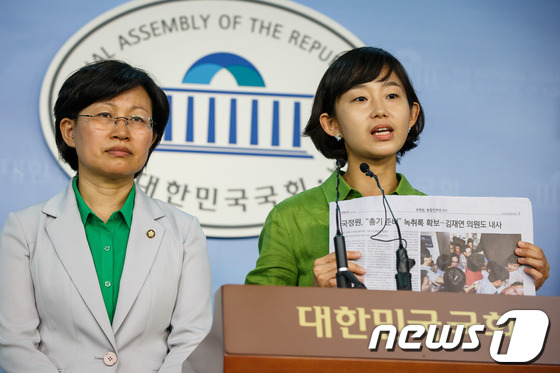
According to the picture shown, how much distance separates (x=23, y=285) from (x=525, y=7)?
2.39 m

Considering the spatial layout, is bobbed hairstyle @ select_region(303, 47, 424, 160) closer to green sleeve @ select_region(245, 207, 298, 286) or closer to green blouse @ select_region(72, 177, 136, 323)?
green sleeve @ select_region(245, 207, 298, 286)

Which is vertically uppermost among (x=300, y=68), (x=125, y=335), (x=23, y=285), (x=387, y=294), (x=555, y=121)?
(x=300, y=68)

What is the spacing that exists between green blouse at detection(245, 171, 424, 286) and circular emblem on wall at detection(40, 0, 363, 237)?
2.72 feet

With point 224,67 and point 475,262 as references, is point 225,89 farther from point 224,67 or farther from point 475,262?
point 475,262

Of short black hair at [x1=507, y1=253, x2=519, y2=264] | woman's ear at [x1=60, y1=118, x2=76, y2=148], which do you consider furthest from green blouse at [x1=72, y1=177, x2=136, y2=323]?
short black hair at [x1=507, y1=253, x2=519, y2=264]

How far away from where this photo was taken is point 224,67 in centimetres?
263

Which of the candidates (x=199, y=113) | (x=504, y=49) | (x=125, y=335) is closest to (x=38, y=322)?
(x=125, y=335)

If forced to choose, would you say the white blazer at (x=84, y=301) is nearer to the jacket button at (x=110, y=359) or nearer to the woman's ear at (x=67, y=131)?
the jacket button at (x=110, y=359)

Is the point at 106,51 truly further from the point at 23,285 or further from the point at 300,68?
the point at 23,285

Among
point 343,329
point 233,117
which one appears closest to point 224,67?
point 233,117

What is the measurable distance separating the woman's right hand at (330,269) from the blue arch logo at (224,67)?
144cm

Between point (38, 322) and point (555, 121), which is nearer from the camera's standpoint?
point (38, 322)

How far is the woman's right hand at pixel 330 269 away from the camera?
1.29 meters

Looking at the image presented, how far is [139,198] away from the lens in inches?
68.9
